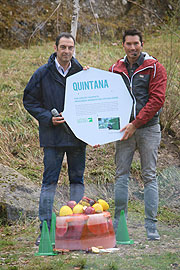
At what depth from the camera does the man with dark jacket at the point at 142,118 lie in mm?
3807

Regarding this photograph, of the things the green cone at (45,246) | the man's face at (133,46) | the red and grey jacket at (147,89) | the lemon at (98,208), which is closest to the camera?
the green cone at (45,246)

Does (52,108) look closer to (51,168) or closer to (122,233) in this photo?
(51,168)

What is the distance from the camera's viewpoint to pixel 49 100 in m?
3.99

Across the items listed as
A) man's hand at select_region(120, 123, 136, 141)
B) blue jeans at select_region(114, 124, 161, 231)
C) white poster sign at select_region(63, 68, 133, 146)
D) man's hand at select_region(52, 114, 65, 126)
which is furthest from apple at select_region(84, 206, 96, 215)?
man's hand at select_region(52, 114, 65, 126)

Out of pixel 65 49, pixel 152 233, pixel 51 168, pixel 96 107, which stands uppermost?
pixel 65 49

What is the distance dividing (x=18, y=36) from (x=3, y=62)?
1.29 meters

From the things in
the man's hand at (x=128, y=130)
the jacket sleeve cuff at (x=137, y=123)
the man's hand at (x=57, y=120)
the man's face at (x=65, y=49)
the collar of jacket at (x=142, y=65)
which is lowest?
the man's hand at (x=128, y=130)

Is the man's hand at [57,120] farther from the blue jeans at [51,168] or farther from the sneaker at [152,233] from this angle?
the sneaker at [152,233]

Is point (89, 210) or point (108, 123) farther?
point (108, 123)

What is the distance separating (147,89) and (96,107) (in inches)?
19.8

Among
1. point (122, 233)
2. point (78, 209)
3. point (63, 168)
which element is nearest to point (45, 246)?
point (78, 209)

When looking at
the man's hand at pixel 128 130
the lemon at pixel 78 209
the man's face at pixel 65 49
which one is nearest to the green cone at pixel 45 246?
the lemon at pixel 78 209

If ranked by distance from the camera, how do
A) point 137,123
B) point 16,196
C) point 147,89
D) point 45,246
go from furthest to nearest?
point 16,196 → point 147,89 → point 137,123 → point 45,246

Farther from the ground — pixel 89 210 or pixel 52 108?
pixel 52 108
